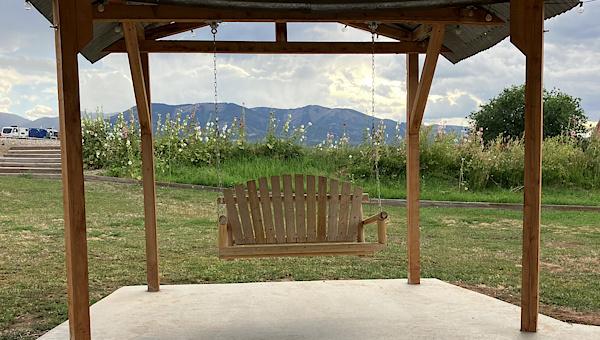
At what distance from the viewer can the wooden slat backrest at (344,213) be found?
15.2ft

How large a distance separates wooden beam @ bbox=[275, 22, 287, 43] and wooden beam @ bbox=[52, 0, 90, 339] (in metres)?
1.92

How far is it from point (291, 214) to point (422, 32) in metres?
1.89

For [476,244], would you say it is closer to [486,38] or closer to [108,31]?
[486,38]

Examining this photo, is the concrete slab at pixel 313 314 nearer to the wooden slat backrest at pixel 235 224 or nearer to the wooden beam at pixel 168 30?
the wooden slat backrest at pixel 235 224

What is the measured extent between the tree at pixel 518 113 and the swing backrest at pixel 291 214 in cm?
1174

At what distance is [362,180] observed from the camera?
10.2 m

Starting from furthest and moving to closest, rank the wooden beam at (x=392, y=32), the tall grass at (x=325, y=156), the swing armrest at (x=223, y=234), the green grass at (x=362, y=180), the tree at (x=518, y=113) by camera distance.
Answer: the tree at (x=518, y=113) < the tall grass at (x=325, y=156) < the green grass at (x=362, y=180) < the wooden beam at (x=392, y=32) < the swing armrest at (x=223, y=234)

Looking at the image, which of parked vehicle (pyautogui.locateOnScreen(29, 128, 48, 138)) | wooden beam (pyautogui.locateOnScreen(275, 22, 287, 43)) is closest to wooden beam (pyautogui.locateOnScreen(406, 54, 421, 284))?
wooden beam (pyautogui.locateOnScreen(275, 22, 287, 43))

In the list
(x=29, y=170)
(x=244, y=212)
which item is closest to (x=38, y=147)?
(x=29, y=170)

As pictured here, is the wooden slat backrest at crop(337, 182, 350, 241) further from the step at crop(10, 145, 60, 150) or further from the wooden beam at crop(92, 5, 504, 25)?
the step at crop(10, 145, 60, 150)

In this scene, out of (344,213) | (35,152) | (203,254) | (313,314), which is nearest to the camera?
(313,314)

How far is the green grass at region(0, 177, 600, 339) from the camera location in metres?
5.64

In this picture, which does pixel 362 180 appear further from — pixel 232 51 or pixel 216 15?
pixel 216 15

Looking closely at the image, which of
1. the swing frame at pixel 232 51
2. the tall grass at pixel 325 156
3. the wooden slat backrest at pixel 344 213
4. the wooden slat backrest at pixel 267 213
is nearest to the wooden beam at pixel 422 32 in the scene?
the swing frame at pixel 232 51
